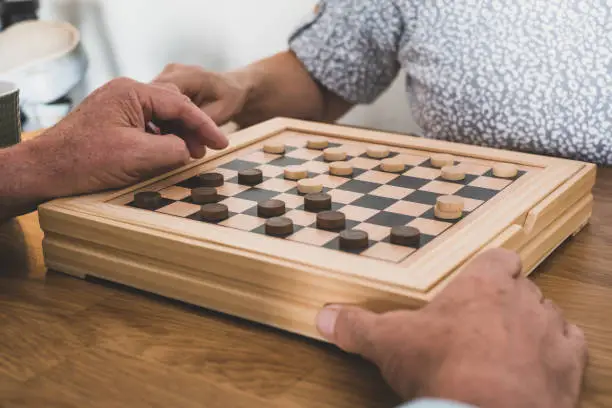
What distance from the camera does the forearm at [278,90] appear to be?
1.58 metres

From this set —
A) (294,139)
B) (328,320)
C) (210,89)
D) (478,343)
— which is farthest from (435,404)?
(210,89)

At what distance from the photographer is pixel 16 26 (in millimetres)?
2416

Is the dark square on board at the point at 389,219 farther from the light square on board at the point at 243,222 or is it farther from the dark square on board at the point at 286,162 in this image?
the dark square on board at the point at 286,162

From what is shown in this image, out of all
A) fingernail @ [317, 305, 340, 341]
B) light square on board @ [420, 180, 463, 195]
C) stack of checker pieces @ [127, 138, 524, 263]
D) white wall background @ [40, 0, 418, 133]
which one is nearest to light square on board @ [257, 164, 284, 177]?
stack of checker pieces @ [127, 138, 524, 263]

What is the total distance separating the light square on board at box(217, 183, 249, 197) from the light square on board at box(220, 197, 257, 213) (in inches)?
0.9

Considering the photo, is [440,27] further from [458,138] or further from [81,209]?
[81,209]

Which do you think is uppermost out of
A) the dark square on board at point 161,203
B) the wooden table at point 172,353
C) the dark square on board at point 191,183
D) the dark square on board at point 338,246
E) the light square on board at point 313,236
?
the dark square on board at point 338,246

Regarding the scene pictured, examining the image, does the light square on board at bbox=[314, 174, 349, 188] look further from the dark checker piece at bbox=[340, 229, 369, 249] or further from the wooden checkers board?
the dark checker piece at bbox=[340, 229, 369, 249]

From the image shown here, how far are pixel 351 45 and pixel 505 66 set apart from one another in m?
0.36

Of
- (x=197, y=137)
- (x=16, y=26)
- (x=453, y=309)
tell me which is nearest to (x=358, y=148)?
(x=197, y=137)

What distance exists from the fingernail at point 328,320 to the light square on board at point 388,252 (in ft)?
0.26

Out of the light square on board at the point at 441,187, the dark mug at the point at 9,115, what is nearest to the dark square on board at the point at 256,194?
the light square on board at the point at 441,187

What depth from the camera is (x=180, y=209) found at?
0.92m

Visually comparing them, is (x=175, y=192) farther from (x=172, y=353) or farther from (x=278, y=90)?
(x=278, y=90)
